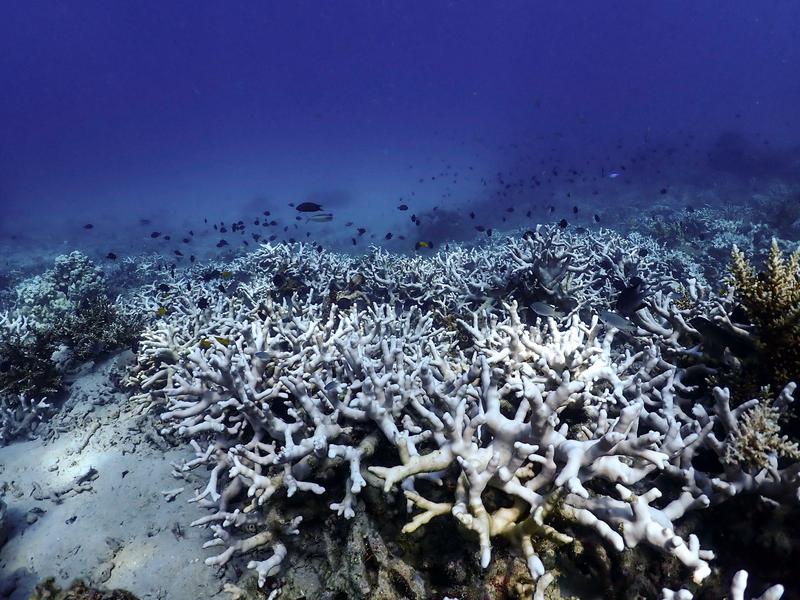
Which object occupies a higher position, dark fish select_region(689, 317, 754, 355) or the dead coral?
dark fish select_region(689, 317, 754, 355)

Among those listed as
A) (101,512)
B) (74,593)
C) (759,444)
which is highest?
(759,444)

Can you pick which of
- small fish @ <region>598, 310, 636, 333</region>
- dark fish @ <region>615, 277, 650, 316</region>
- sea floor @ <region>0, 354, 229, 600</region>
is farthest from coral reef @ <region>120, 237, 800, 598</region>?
dark fish @ <region>615, 277, 650, 316</region>

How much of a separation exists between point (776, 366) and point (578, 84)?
168 metres

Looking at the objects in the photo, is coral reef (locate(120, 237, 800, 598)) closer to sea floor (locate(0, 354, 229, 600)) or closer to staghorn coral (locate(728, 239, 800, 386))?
staghorn coral (locate(728, 239, 800, 386))

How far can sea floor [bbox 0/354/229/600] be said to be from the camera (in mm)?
2922

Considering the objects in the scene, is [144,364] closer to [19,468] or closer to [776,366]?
[19,468]

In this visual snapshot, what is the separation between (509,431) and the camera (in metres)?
2.16

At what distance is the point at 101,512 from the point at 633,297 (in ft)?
19.6

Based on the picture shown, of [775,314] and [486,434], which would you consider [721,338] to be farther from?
[486,434]

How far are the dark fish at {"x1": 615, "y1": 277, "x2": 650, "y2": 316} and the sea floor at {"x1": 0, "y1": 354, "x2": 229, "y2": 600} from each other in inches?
197

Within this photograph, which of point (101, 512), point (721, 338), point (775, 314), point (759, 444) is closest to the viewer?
point (759, 444)

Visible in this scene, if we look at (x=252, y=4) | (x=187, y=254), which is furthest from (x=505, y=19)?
(x=187, y=254)

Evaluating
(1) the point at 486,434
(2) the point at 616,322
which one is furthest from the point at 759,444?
(2) the point at 616,322

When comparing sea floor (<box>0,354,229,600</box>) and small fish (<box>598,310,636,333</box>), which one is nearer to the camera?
sea floor (<box>0,354,229,600</box>)
